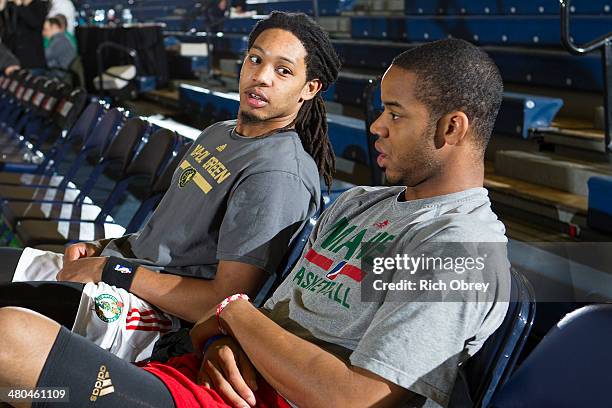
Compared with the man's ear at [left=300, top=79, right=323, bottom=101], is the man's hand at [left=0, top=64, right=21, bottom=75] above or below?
below

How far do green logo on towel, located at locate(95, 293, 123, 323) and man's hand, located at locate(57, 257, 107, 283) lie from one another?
13 centimetres

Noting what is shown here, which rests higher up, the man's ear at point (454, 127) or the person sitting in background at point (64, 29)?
the man's ear at point (454, 127)

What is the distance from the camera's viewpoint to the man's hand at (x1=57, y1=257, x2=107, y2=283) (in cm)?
207

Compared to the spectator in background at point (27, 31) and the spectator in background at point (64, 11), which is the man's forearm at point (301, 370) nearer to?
the spectator in background at point (27, 31)

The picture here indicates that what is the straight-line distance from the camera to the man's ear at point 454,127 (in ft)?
4.80

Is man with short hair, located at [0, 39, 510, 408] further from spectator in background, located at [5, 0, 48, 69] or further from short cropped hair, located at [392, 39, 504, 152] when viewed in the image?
spectator in background, located at [5, 0, 48, 69]

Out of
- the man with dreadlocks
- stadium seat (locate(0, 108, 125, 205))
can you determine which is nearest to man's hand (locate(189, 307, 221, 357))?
the man with dreadlocks

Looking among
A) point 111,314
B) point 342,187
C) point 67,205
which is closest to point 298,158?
point 111,314

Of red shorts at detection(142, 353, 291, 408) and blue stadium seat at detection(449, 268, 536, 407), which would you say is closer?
blue stadium seat at detection(449, 268, 536, 407)

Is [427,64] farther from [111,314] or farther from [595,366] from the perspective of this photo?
[111,314]

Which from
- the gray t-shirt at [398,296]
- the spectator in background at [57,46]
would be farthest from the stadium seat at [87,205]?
the spectator in background at [57,46]

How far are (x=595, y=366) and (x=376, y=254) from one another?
15.7 inches

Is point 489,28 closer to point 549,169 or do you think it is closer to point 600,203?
point 549,169

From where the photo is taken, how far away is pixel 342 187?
10.7ft
